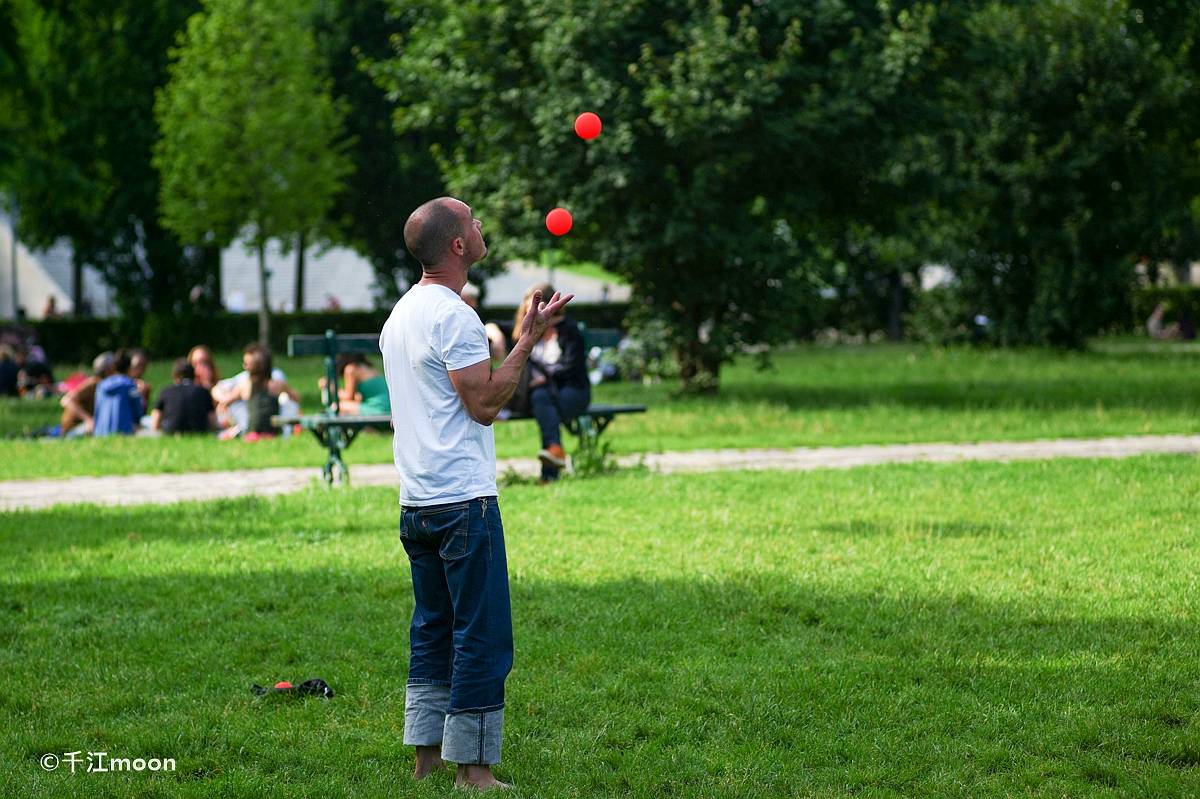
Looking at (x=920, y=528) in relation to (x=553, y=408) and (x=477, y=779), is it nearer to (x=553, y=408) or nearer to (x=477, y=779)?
(x=553, y=408)

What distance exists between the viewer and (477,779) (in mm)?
4793

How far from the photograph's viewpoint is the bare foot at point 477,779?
477 cm

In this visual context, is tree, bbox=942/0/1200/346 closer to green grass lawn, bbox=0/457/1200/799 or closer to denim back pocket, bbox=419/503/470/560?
green grass lawn, bbox=0/457/1200/799

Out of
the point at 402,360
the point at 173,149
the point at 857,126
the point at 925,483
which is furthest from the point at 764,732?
the point at 173,149

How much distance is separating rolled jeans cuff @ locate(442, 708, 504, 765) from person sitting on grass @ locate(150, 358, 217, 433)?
12.4 m

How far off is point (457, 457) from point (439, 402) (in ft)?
0.58

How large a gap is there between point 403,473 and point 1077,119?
3019 centimetres

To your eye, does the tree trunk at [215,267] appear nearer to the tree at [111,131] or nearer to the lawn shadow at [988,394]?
the tree at [111,131]

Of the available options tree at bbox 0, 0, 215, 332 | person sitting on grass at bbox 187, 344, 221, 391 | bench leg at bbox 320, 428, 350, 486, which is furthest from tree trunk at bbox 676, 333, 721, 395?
tree at bbox 0, 0, 215, 332

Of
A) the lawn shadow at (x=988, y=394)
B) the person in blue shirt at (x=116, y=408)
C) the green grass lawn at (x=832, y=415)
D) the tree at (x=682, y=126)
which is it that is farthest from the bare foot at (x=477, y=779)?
the lawn shadow at (x=988, y=394)

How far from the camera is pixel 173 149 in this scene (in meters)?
34.7

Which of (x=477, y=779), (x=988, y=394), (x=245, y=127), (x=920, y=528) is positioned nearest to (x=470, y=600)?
(x=477, y=779)

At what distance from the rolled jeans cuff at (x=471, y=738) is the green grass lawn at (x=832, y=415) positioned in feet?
30.5

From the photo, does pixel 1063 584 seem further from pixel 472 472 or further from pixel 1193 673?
pixel 472 472
